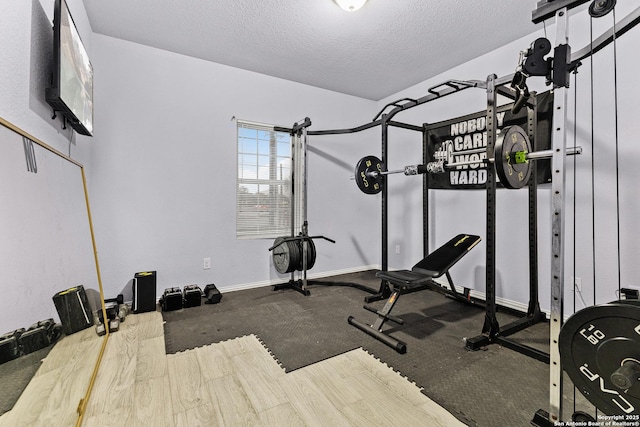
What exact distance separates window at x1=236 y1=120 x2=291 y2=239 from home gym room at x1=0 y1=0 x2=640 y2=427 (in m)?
0.03

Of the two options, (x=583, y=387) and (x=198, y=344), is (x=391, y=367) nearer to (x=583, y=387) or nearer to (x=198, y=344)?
(x=583, y=387)

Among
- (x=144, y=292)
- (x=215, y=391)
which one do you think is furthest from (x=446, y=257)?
(x=144, y=292)

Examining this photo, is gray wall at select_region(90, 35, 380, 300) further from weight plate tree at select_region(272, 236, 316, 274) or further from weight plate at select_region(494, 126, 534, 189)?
weight plate at select_region(494, 126, 534, 189)

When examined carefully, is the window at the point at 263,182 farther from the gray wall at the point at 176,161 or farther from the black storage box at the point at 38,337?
the black storage box at the point at 38,337

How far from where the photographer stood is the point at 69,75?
172 centimetres

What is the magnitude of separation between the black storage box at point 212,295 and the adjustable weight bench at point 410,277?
1.37 metres

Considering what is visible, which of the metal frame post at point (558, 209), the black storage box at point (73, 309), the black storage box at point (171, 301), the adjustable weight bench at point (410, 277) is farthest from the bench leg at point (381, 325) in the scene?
the black storage box at point (73, 309)

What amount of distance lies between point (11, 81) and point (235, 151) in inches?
87.0

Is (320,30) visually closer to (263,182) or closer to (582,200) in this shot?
(263,182)

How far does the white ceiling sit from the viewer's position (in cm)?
234

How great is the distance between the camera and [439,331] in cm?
232

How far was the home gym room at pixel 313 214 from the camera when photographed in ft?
4.06

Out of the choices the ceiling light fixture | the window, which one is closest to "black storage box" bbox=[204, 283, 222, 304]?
the window

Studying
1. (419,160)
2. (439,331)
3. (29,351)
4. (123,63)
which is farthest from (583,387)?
(123,63)
